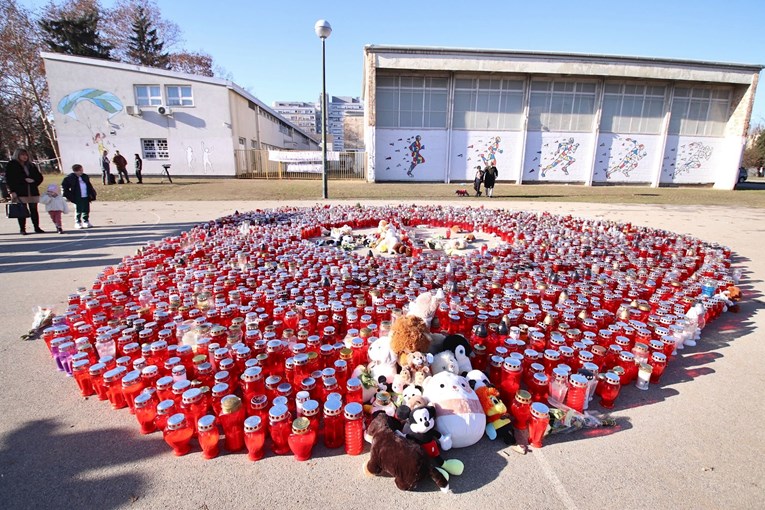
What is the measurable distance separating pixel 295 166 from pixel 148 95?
37.3 ft

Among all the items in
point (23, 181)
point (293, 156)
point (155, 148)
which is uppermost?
point (155, 148)

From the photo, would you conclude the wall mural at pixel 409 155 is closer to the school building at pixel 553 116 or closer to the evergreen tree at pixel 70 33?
the school building at pixel 553 116

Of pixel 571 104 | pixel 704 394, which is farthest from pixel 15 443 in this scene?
pixel 571 104

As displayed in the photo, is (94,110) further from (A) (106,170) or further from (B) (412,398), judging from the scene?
(B) (412,398)

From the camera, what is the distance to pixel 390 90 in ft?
87.9

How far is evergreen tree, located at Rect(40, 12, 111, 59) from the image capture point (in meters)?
32.2

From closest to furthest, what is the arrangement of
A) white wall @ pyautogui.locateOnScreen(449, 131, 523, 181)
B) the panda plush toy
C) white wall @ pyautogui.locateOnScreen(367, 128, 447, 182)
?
Answer: the panda plush toy, white wall @ pyautogui.locateOnScreen(367, 128, 447, 182), white wall @ pyautogui.locateOnScreen(449, 131, 523, 181)

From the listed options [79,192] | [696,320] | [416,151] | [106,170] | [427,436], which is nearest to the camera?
[427,436]

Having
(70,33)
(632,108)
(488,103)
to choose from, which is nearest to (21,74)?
(70,33)

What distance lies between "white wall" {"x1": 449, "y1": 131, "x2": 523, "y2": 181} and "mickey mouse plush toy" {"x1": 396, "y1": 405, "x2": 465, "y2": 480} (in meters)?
27.7

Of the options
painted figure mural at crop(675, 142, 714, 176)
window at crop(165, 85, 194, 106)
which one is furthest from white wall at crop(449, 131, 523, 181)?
window at crop(165, 85, 194, 106)

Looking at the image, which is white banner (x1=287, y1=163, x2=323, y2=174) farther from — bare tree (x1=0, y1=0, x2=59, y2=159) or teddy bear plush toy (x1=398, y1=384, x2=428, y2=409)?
teddy bear plush toy (x1=398, y1=384, x2=428, y2=409)

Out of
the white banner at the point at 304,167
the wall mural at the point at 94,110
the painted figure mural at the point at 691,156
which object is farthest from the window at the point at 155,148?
the painted figure mural at the point at 691,156

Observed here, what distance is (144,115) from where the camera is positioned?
27094mm
